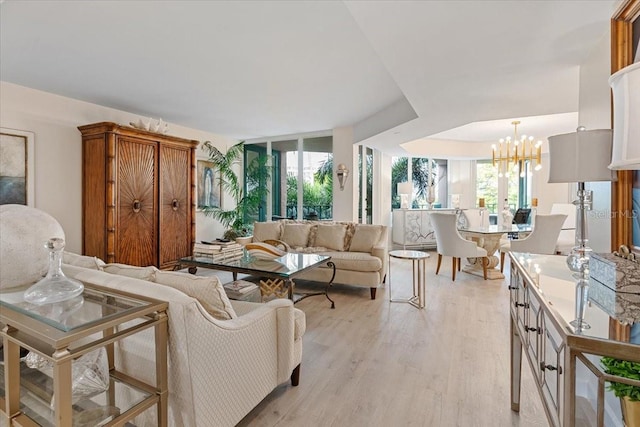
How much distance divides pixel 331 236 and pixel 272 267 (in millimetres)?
1602

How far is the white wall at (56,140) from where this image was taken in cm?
370

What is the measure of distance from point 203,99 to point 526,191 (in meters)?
7.21

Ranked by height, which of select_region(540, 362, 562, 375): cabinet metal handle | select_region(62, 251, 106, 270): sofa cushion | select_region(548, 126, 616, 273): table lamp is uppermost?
select_region(548, 126, 616, 273): table lamp

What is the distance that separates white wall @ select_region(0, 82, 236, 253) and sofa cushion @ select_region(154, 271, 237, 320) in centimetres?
361

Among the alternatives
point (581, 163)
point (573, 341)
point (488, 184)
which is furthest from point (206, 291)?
point (488, 184)

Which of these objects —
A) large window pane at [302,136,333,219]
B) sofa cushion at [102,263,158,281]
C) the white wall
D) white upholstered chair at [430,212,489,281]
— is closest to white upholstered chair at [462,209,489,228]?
white upholstered chair at [430,212,489,281]

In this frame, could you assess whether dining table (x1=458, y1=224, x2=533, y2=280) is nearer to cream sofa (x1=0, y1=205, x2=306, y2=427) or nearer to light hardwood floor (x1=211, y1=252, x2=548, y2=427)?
light hardwood floor (x1=211, y1=252, x2=548, y2=427)

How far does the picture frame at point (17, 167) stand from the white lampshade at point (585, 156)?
511cm

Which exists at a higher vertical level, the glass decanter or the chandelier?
the chandelier

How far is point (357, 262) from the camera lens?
3.94m

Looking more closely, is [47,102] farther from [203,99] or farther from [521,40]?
[521,40]

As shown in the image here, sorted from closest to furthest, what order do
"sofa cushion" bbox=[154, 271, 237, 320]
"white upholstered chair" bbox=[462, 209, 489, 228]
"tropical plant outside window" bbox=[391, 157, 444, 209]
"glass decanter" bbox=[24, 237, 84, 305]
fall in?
"glass decanter" bbox=[24, 237, 84, 305] < "sofa cushion" bbox=[154, 271, 237, 320] < "white upholstered chair" bbox=[462, 209, 489, 228] < "tropical plant outside window" bbox=[391, 157, 444, 209]

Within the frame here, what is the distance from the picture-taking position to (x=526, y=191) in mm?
7379

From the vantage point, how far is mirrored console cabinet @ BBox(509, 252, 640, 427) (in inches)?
31.3
